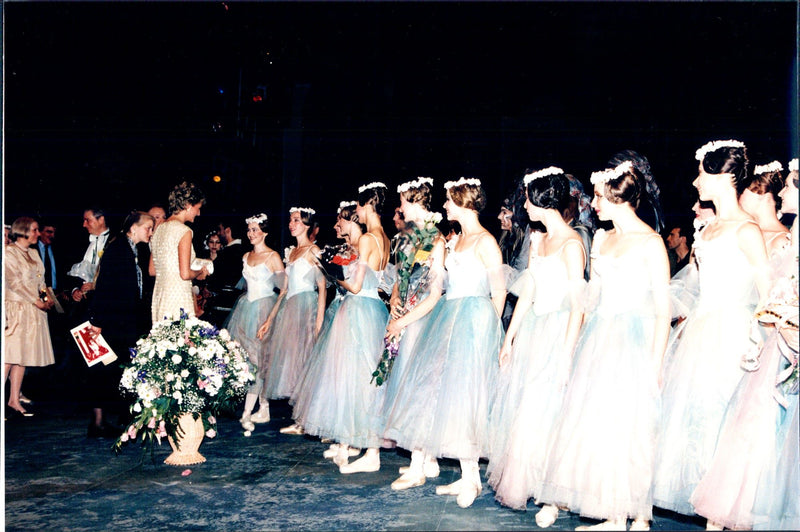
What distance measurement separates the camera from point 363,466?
4992 mm

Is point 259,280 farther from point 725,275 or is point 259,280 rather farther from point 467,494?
point 725,275

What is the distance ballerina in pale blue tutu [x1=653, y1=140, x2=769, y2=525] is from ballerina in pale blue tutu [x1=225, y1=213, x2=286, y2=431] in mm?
4039

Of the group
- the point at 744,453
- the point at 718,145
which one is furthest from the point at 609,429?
the point at 718,145

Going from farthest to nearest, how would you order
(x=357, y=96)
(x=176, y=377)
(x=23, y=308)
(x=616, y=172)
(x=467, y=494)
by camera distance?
(x=357, y=96), (x=23, y=308), (x=176, y=377), (x=467, y=494), (x=616, y=172)

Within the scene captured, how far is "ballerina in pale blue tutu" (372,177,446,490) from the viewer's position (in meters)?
4.59

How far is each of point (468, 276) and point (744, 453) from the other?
5.82 ft

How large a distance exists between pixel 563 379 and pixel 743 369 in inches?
32.5

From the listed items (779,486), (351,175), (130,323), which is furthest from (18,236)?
(779,486)

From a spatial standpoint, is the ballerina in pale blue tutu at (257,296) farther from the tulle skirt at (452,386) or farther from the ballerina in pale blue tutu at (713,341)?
the ballerina in pale blue tutu at (713,341)

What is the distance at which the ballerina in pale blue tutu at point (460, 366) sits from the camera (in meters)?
4.19

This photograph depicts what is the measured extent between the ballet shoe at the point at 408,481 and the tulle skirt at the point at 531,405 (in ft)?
1.97

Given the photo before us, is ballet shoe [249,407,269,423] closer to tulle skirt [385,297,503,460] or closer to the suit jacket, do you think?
the suit jacket

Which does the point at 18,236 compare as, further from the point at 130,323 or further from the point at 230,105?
the point at 230,105

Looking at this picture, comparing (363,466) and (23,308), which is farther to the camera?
(23,308)
